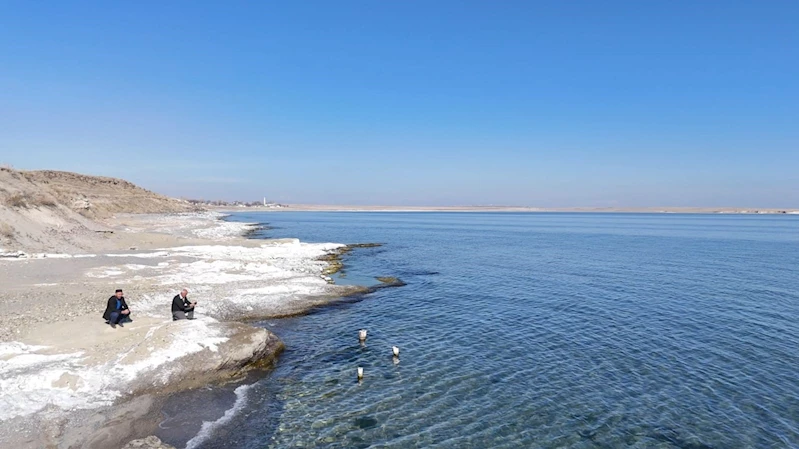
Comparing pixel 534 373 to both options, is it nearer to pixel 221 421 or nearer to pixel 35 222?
pixel 221 421

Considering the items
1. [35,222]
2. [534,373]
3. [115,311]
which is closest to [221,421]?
[115,311]

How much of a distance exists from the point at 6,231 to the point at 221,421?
40083 millimetres

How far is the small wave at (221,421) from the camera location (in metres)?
12.5

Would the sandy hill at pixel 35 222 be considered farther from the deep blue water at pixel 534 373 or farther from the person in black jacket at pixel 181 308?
the deep blue water at pixel 534 373

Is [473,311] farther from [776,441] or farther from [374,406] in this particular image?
[776,441]

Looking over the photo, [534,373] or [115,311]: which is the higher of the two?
[115,311]

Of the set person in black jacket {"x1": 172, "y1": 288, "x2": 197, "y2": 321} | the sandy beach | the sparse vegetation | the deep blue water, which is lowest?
the deep blue water

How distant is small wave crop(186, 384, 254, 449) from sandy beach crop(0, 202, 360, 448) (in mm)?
1342

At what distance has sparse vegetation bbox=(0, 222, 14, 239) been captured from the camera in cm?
3919

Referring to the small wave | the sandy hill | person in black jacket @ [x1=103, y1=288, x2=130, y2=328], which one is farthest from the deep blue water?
the sandy hill

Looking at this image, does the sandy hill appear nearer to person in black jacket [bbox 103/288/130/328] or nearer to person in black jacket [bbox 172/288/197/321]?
person in black jacket [bbox 103/288/130/328]

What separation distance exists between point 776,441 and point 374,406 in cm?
1245

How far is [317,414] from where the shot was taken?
14.6m

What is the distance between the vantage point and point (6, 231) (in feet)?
130
